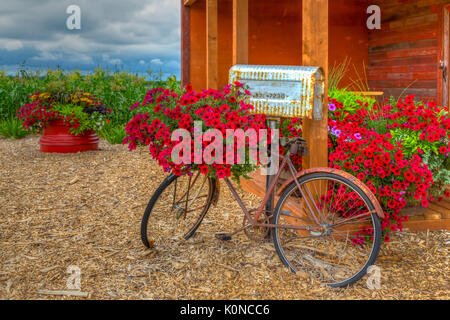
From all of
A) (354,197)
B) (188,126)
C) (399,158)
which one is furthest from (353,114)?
(188,126)

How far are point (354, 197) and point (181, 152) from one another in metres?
1.17

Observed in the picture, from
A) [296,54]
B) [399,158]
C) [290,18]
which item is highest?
[290,18]

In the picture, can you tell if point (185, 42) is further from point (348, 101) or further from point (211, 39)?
point (348, 101)

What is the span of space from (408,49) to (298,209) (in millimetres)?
5298

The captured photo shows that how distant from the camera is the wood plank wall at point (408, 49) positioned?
23.1 feet

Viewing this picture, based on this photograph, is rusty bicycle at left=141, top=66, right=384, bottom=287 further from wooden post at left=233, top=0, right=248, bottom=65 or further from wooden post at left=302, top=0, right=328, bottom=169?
wooden post at left=233, top=0, right=248, bottom=65

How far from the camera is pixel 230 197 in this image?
4.49 m

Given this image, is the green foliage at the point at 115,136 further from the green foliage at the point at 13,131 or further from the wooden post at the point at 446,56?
the wooden post at the point at 446,56

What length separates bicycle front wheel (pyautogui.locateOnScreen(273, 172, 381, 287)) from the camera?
2625 mm

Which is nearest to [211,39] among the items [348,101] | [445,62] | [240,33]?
[240,33]

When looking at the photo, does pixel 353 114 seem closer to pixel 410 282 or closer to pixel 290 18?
pixel 410 282

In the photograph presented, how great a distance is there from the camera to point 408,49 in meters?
7.57

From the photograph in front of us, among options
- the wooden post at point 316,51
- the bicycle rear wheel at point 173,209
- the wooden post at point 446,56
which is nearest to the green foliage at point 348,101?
the wooden post at point 316,51
